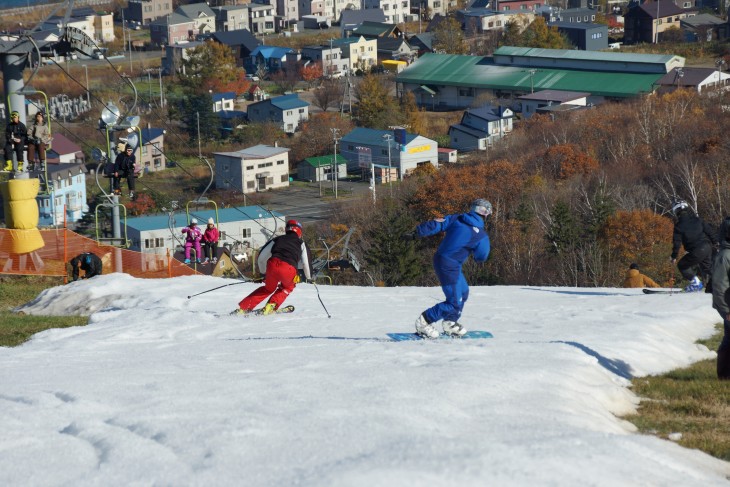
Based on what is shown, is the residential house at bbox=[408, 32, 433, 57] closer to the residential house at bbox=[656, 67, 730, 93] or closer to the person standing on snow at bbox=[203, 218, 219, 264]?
the residential house at bbox=[656, 67, 730, 93]

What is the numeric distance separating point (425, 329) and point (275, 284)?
2685mm

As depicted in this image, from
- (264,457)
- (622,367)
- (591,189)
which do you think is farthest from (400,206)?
(264,457)

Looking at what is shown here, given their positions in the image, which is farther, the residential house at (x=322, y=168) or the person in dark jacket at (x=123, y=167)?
the residential house at (x=322, y=168)

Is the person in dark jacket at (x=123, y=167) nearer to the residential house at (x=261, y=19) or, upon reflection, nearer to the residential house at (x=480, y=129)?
the residential house at (x=480, y=129)

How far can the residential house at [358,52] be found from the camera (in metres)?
105

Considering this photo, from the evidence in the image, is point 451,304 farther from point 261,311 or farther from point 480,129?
point 480,129

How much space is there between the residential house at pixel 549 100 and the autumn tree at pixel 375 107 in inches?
369

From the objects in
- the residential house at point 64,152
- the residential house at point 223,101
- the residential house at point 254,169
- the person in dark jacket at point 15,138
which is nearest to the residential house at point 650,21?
the residential house at point 223,101

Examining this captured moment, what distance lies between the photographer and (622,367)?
975 centimetres

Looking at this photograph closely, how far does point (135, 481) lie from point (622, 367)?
4971 millimetres

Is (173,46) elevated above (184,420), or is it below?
above

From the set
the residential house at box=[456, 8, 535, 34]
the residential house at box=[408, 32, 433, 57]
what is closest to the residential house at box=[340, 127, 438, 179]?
the residential house at box=[408, 32, 433, 57]

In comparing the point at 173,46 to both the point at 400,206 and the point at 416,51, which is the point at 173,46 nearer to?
the point at 416,51

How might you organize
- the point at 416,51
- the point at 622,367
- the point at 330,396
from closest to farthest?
the point at 330,396, the point at 622,367, the point at 416,51
